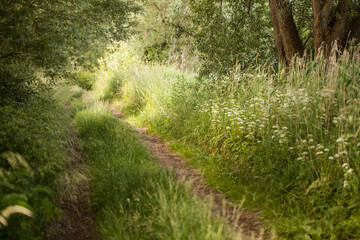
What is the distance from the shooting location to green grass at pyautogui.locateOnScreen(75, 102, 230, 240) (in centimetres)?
321

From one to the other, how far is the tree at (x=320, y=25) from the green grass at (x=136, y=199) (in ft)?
14.9

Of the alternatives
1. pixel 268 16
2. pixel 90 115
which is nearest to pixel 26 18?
pixel 90 115

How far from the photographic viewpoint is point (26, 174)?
128 inches

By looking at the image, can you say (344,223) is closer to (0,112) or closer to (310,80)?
(310,80)

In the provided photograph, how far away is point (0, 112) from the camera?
15.6 ft

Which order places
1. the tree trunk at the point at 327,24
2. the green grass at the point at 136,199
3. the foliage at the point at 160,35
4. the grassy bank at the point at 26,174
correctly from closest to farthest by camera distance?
the grassy bank at the point at 26,174
the green grass at the point at 136,199
the tree trunk at the point at 327,24
the foliage at the point at 160,35

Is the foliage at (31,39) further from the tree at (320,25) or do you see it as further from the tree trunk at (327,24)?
the tree trunk at (327,24)

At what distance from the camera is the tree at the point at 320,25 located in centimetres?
719

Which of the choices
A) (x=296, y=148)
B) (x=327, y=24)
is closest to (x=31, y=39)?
(x=296, y=148)

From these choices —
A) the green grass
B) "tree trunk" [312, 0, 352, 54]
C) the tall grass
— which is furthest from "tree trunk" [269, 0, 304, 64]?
the green grass

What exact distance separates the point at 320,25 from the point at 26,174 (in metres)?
6.90

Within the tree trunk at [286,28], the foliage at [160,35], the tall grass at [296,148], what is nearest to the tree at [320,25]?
the tree trunk at [286,28]

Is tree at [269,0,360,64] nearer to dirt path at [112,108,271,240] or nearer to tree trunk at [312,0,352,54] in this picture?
tree trunk at [312,0,352,54]

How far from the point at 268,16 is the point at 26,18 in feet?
23.3
